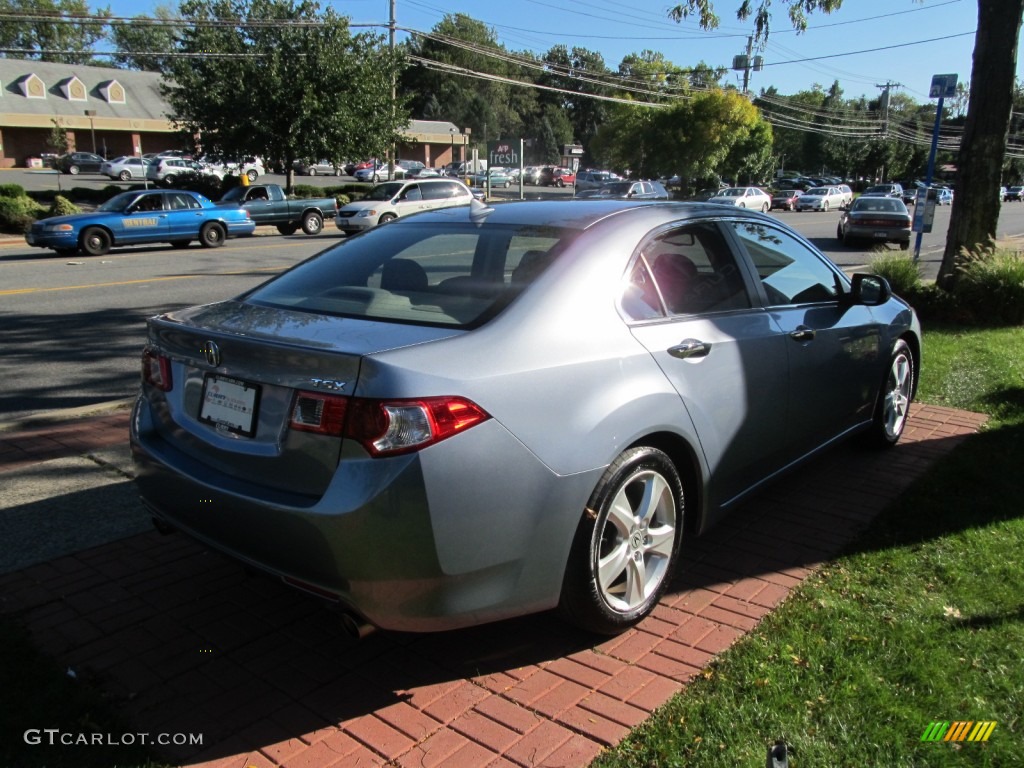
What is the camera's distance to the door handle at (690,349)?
3426 millimetres

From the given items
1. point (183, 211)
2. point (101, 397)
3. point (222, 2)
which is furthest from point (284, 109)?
point (101, 397)

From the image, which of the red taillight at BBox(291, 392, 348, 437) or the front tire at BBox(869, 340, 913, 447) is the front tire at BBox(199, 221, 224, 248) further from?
the red taillight at BBox(291, 392, 348, 437)

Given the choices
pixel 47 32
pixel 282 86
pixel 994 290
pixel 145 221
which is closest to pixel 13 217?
pixel 145 221

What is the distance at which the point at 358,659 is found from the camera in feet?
10.4

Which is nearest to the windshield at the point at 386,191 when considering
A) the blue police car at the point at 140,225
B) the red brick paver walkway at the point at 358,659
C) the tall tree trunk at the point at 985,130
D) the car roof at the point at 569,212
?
the blue police car at the point at 140,225

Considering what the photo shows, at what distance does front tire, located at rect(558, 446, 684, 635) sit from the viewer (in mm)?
3016

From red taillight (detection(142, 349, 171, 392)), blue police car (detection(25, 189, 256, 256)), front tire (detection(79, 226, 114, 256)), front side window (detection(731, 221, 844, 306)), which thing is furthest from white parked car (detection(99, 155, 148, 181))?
red taillight (detection(142, 349, 171, 392))

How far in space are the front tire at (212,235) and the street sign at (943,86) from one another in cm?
1607

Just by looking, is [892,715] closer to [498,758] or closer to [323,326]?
[498,758]

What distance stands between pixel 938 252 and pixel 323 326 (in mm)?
22832

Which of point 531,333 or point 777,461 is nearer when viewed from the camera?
point 531,333

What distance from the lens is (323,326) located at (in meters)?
3.00

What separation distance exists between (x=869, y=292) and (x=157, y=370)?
12.4 feet

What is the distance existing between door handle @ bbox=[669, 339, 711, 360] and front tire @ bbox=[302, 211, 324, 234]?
24117mm
